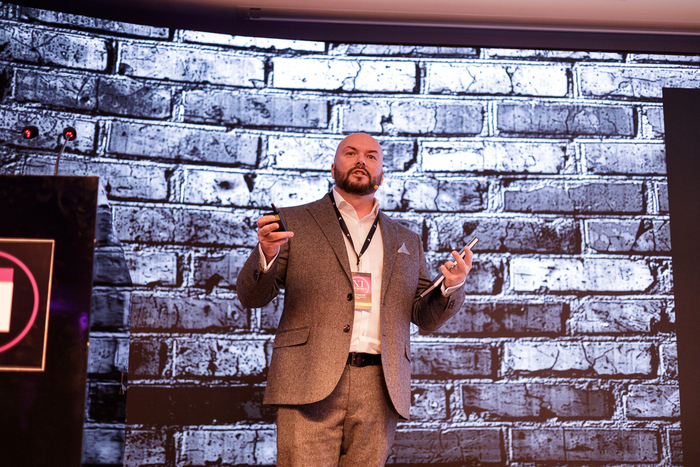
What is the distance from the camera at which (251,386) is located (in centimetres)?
214

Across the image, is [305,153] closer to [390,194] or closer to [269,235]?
[390,194]

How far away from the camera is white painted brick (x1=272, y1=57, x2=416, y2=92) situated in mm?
2355

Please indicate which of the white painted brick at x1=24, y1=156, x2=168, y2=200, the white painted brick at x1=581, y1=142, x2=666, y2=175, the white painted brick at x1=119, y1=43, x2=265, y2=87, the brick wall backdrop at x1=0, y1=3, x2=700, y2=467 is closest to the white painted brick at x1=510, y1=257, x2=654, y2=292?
the brick wall backdrop at x1=0, y1=3, x2=700, y2=467

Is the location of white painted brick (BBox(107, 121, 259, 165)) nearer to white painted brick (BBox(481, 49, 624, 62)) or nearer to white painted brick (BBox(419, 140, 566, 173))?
white painted brick (BBox(419, 140, 566, 173))

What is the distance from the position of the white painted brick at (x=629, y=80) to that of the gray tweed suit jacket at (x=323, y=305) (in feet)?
3.80

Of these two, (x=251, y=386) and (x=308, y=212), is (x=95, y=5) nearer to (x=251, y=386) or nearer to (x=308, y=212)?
(x=308, y=212)

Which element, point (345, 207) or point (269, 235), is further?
point (345, 207)

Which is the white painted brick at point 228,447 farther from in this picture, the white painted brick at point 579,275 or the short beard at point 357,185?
the white painted brick at point 579,275

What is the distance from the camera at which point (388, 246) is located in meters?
1.88

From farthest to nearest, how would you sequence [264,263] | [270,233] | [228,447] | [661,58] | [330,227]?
[661,58] → [228,447] → [330,227] → [264,263] → [270,233]

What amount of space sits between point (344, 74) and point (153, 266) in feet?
3.30

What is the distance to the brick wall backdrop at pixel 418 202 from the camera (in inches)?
84.8

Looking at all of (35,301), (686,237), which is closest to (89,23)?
(35,301)

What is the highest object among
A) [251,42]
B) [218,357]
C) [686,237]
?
[251,42]
